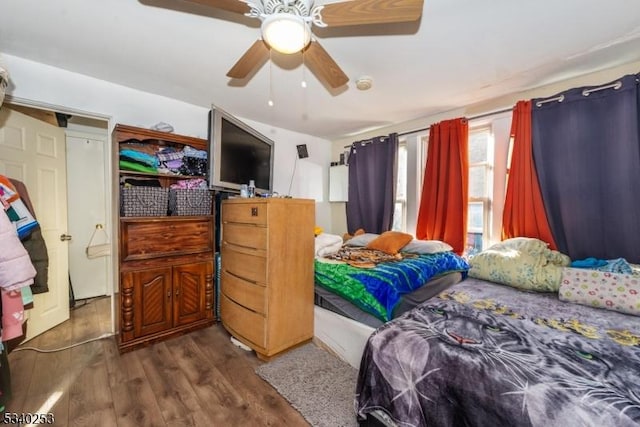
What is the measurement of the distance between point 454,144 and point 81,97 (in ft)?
11.3

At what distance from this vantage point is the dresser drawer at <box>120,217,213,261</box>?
1970mm

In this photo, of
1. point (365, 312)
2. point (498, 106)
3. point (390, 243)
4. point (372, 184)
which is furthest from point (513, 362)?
point (372, 184)

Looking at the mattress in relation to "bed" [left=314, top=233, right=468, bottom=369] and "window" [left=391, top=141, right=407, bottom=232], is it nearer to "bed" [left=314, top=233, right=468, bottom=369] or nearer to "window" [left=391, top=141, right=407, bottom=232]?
"bed" [left=314, top=233, right=468, bottom=369]

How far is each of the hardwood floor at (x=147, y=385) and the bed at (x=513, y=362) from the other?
0.65 m

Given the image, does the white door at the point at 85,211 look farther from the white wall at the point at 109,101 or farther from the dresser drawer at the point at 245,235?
the dresser drawer at the point at 245,235

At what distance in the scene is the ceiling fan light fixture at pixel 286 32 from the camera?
1.15m

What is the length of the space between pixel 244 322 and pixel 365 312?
95cm

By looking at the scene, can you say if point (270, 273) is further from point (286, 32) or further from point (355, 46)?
point (355, 46)

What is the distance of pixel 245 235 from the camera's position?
1.99 m

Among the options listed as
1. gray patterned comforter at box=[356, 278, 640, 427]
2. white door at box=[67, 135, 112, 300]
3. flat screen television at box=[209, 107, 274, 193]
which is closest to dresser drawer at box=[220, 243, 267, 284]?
flat screen television at box=[209, 107, 274, 193]

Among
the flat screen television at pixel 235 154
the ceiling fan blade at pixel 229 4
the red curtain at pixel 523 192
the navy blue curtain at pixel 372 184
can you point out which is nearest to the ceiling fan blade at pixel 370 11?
the ceiling fan blade at pixel 229 4

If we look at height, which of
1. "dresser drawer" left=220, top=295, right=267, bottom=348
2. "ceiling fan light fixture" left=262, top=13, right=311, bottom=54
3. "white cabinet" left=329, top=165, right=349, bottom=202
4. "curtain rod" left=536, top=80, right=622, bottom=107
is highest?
"curtain rod" left=536, top=80, right=622, bottom=107

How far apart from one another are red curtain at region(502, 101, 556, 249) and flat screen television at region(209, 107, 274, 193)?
7.97 feet

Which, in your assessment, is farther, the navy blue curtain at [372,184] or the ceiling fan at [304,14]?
the navy blue curtain at [372,184]
